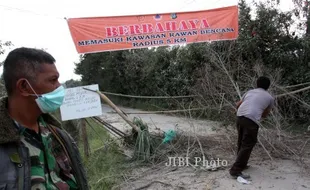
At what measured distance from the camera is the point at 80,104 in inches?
214

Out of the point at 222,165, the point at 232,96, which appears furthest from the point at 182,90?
the point at 222,165

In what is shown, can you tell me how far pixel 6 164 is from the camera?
4.39 ft

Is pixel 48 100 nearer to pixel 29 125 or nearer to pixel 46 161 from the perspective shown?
pixel 29 125

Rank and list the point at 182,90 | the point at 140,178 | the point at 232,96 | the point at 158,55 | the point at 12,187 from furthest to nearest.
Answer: the point at 158,55, the point at 182,90, the point at 232,96, the point at 140,178, the point at 12,187

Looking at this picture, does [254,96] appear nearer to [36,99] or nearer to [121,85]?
[36,99]

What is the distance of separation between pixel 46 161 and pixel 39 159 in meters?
0.06

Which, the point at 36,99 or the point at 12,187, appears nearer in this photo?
the point at 12,187

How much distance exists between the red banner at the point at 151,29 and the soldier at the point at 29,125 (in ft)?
16.3

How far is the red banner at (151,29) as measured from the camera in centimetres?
647

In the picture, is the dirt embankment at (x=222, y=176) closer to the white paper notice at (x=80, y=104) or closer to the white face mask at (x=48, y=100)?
the white paper notice at (x=80, y=104)

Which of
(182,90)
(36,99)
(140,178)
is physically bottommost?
(140,178)

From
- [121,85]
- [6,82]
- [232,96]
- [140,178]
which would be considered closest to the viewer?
[6,82]

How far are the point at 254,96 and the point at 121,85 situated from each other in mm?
18364

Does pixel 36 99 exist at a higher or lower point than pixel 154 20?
lower
